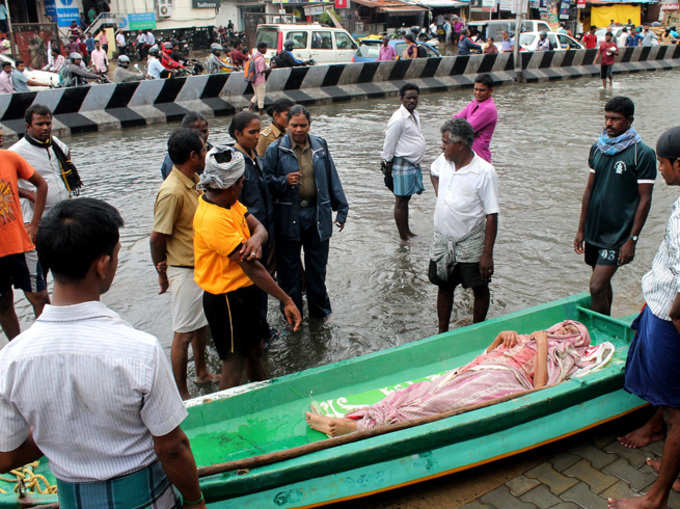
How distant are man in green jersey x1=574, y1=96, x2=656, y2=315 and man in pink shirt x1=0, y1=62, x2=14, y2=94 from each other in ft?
43.3

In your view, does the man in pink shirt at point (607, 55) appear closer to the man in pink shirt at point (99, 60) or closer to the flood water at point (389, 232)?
the flood water at point (389, 232)

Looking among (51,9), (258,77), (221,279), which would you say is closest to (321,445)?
(221,279)

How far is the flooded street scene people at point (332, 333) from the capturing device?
1.98 metres

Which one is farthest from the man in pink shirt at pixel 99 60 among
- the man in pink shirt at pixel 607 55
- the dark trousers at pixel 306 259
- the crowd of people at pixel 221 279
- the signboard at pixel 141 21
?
the dark trousers at pixel 306 259

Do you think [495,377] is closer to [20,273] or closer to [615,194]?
[615,194]

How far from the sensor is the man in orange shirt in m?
4.55

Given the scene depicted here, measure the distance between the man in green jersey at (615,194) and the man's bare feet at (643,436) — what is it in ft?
3.87

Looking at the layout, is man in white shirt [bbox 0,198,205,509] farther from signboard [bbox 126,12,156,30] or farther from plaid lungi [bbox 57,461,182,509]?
signboard [bbox 126,12,156,30]

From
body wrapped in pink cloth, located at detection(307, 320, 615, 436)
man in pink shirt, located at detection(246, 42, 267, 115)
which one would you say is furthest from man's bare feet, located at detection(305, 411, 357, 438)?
man in pink shirt, located at detection(246, 42, 267, 115)

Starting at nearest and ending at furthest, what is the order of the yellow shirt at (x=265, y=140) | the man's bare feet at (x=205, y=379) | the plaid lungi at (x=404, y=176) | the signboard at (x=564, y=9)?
the man's bare feet at (x=205, y=379) < the yellow shirt at (x=265, y=140) < the plaid lungi at (x=404, y=176) < the signboard at (x=564, y=9)

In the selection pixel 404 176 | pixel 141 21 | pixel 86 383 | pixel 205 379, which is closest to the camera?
pixel 86 383

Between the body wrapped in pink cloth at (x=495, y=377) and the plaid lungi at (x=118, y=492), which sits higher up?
the plaid lungi at (x=118, y=492)

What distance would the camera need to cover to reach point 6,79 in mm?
13945

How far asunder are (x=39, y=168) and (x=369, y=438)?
3541mm
